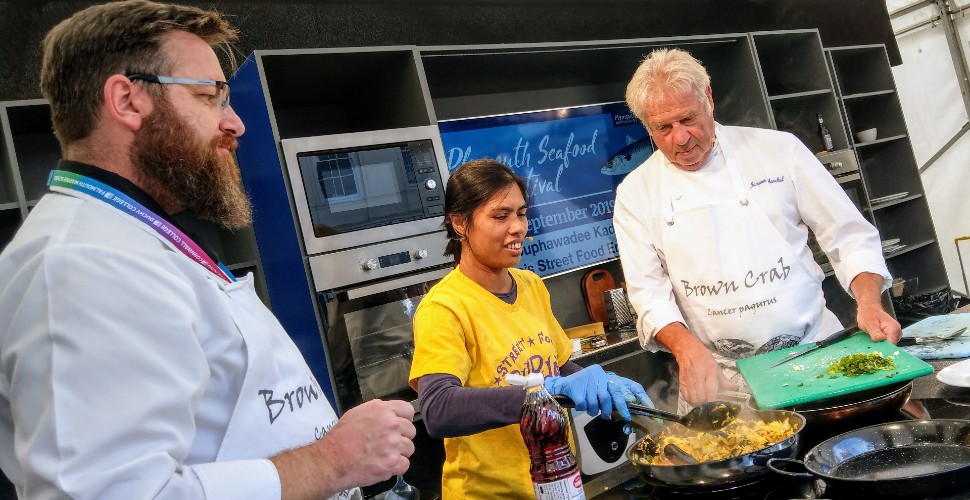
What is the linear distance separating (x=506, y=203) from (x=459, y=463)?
0.70 meters

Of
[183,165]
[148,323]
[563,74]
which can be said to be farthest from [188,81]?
[563,74]

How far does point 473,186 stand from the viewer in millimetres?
2070

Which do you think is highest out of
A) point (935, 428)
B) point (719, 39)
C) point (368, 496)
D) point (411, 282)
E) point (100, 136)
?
point (719, 39)

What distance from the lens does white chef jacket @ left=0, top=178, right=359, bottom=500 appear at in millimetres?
922

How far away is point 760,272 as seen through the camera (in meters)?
2.30

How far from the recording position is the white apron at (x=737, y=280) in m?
2.28

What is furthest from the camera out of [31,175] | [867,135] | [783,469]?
[867,135]

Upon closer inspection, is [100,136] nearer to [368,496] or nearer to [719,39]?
[368,496]

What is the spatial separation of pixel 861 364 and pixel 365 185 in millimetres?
1915

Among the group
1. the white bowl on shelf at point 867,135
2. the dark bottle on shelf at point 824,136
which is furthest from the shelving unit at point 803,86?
the white bowl on shelf at point 867,135

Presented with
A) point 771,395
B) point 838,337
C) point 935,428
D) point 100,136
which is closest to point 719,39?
point 838,337

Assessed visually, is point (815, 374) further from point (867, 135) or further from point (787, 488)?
point (867, 135)

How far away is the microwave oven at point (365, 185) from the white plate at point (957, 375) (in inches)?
76.3

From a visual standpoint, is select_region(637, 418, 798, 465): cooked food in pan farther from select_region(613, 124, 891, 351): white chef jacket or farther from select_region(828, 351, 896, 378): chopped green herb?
select_region(613, 124, 891, 351): white chef jacket
